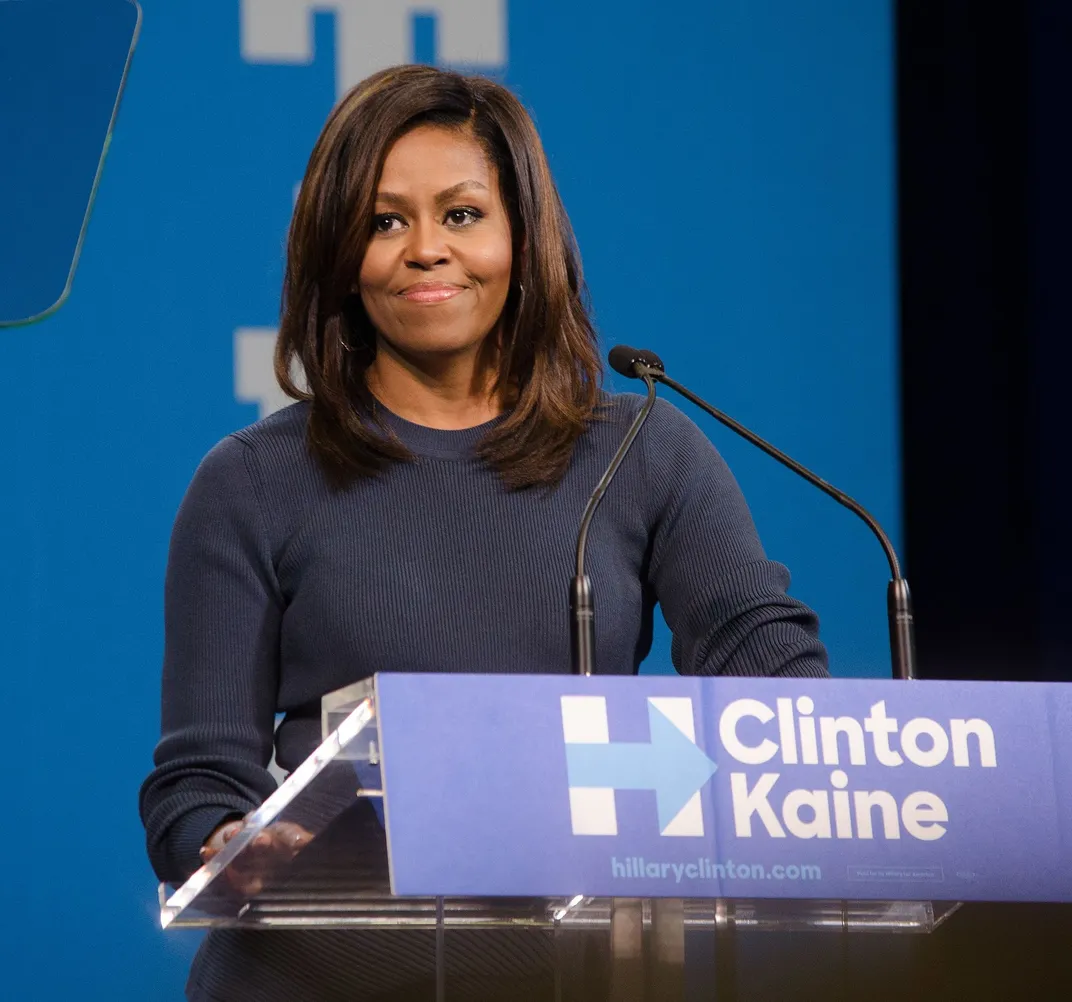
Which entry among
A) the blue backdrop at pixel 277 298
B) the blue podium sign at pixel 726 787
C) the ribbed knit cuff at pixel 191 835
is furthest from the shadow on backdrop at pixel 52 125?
the blue podium sign at pixel 726 787

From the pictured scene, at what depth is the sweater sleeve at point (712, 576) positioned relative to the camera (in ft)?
5.32

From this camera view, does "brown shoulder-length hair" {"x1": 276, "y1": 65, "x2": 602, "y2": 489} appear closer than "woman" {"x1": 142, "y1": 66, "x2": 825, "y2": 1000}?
No

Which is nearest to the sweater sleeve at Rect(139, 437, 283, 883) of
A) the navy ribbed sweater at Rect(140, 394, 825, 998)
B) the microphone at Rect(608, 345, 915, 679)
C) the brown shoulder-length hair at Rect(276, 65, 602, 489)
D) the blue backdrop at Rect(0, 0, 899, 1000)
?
the navy ribbed sweater at Rect(140, 394, 825, 998)

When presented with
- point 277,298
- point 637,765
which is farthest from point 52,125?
point 637,765

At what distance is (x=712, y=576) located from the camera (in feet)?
5.58

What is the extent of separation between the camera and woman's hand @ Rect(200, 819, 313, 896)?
1021 mm

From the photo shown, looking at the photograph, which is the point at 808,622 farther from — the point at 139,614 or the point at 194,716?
the point at 139,614

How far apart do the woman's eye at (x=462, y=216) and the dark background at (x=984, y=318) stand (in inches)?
49.2

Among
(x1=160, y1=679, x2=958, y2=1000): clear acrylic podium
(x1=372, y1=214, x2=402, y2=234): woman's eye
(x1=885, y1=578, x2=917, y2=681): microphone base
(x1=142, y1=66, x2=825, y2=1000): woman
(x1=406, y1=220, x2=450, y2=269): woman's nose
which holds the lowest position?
(x1=160, y1=679, x2=958, y2=1000): clear acrylic podium

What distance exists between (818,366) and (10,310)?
1312 mm

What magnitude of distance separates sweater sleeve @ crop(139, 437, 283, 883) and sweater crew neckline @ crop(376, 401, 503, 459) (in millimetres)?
164

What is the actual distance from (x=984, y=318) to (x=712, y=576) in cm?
133

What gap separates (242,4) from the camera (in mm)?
2592

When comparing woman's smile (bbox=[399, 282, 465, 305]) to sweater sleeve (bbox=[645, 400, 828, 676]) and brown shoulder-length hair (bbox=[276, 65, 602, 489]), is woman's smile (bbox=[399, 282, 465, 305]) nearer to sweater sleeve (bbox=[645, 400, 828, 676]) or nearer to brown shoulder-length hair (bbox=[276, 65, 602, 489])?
brown shoulder-length hair (bbox=[276, 65, 602, 489])
